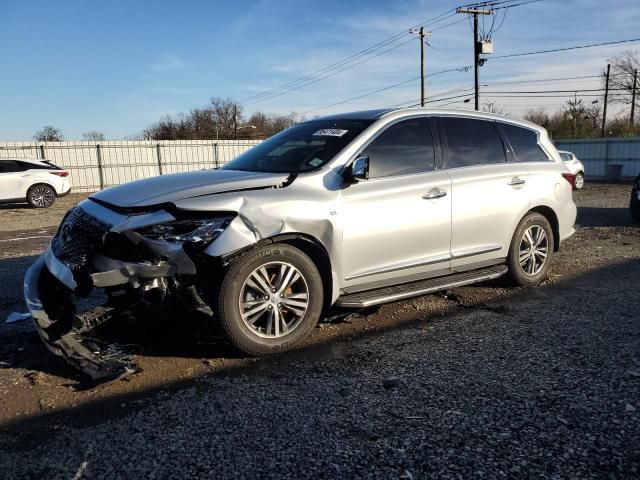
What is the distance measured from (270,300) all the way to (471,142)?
2716mm

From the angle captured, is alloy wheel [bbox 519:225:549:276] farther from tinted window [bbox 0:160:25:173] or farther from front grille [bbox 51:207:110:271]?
tinted window [bbox 0:160:25:173]

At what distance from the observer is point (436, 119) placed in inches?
199

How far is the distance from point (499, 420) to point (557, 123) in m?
54.0

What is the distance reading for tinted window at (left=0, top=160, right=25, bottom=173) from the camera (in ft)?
55.0

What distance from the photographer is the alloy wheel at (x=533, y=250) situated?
5.66 meters

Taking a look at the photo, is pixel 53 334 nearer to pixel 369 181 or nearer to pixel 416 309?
pixel 369 181

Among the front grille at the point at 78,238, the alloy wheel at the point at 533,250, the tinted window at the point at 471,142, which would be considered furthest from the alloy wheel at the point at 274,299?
the alloy wheel at the point at 533,250

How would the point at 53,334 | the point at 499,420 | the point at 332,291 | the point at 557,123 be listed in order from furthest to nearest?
the point at 557,123 → the point at 332,291 → the point at 53,334 → the point at 499,420

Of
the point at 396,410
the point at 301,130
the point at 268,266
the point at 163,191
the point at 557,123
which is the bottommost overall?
the point at 396,410

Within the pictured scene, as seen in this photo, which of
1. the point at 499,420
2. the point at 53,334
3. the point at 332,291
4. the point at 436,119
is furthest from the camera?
the point at 436,119

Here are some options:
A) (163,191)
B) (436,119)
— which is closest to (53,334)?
(163,191)

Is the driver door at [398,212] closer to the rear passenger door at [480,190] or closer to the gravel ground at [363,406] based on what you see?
the rear passenger door at [480,190]

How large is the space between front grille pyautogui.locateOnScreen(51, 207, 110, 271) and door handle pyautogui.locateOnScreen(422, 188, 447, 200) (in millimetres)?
2607

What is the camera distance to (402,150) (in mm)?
4730
